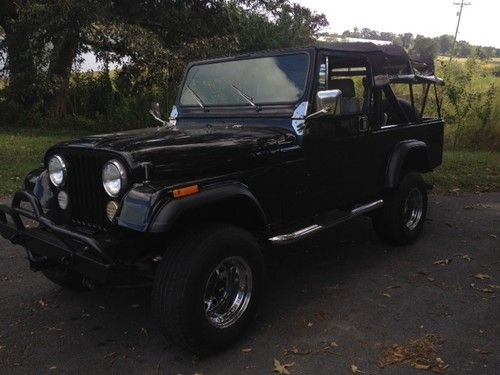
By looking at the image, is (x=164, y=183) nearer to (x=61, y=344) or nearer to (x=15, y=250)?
(x=61, y=344)

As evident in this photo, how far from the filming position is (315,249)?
5281 millimetres

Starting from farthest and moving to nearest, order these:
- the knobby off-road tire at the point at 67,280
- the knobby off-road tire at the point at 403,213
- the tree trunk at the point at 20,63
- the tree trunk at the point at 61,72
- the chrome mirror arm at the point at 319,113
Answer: the tree trunk at the point at 20,63 < the tree trunk at the point at 61,72 < the knobby off-road tire at the point at 403,213 < the knobby off-road tire at the point at 67,280 < the chrome mirror arm at the point at 319,113

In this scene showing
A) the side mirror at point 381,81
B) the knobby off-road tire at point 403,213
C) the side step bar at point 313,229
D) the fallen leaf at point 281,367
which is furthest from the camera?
the knobby off-road tire at point 403,213

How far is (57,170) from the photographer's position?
11.3 feet

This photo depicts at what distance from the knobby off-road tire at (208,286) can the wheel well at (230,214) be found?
92 millimetres

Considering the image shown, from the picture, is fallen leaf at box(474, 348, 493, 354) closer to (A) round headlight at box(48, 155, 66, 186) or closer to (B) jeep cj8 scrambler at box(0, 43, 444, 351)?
(B) jeep cj8 scrambler at box(0, 43, 444, 351)

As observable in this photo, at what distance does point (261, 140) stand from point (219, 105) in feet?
3.21

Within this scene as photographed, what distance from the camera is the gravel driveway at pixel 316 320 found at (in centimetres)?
315

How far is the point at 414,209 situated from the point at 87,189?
3.57m

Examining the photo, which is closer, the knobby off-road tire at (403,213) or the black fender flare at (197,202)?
the black fender flare at (197,202)

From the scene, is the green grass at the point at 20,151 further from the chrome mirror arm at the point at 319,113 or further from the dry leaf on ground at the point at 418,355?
the dry leaf on ground at the point at 418,355

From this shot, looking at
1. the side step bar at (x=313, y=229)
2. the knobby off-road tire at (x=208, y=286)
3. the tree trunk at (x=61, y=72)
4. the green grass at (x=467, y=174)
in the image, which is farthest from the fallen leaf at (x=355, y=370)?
the tree trunk at (x=61, y=72)

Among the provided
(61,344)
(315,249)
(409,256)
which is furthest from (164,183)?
(409,256)

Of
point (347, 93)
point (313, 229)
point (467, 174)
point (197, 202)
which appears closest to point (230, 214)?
point (197, 202)
